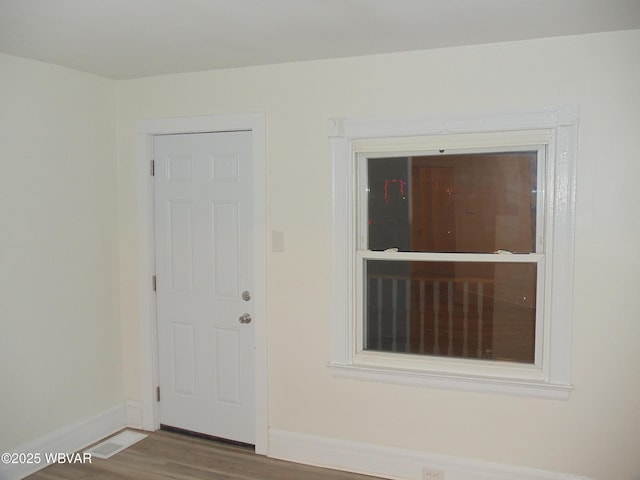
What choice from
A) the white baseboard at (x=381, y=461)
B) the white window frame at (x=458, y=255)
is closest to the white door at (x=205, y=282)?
the white baseboard at (x=381, y=461)

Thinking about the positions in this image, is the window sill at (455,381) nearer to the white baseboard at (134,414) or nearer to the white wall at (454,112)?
the white wall at (454,112)

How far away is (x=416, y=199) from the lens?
306 centimetres

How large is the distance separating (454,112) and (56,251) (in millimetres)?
2602

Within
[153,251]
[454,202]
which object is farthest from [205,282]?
[454,202]

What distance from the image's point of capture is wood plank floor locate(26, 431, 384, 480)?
10.2ft

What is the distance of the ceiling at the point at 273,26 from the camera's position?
221 cm

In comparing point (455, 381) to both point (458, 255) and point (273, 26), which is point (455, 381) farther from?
point (273, 26)

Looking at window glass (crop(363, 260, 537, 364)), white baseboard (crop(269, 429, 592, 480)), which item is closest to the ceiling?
window glass (crop(363, 260, 537, 364))

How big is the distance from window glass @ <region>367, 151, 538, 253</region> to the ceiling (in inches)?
26.0

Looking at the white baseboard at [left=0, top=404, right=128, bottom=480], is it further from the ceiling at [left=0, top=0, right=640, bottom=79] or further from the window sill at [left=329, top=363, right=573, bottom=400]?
the ceiling at [left=0, top=0, right=640, bottom=79]

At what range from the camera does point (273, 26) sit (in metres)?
2.49

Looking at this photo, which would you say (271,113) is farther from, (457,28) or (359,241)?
(457,28)

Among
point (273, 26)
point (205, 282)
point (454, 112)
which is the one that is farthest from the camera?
point (205, 282)

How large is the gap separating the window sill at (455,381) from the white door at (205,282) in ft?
2.50
